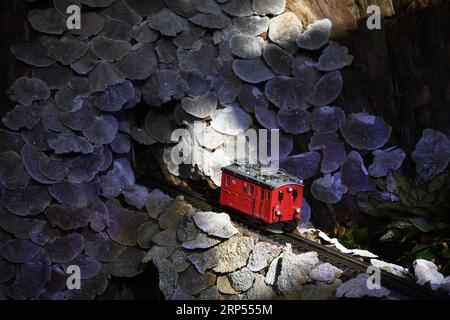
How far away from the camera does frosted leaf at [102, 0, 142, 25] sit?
5.56 metres

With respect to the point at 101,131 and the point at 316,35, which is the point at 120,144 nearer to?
the point at 101,131

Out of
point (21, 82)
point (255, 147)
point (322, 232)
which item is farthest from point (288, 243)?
point (21, 82)

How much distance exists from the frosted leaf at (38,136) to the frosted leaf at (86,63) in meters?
0.55

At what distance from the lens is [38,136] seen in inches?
217

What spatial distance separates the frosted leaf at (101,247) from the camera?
5688 mm

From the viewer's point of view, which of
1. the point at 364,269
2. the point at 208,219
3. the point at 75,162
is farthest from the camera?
the point at 75,162

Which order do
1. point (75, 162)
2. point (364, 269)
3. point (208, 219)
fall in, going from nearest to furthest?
point (364, 269)
point (208, 219)
point (75, 162)

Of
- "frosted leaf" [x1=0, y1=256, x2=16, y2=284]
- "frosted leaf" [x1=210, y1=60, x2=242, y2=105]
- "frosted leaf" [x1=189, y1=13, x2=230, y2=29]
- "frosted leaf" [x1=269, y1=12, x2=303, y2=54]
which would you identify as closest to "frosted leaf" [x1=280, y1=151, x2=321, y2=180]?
"frosted leaf" [x1=210, y1=60, x2=242, y2=105]

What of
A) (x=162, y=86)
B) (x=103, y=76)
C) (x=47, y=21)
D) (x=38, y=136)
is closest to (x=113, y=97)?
(x=103, y=76)

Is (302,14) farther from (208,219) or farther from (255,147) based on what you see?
(208,219)

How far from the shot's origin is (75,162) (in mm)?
5594

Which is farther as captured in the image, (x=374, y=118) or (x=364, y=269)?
(x=374, y=118)

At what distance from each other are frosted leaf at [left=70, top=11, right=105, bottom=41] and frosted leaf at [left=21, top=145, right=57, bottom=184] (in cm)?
101

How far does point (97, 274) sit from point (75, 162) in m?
0.95
